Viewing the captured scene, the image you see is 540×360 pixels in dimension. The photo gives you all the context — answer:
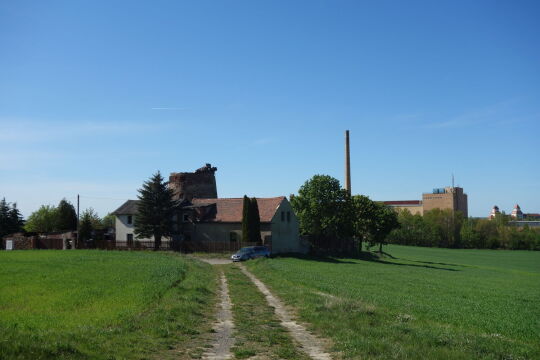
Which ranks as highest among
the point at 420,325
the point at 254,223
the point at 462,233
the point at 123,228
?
the point at 254,223

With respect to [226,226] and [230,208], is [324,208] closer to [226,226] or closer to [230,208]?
[230,208]

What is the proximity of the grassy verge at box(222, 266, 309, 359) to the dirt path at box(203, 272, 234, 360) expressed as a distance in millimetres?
189

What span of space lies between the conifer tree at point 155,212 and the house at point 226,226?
2.44m

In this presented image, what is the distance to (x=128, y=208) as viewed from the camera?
6400cm

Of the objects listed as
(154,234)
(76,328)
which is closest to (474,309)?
(76,328)

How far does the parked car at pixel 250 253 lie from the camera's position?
44188 millimetres

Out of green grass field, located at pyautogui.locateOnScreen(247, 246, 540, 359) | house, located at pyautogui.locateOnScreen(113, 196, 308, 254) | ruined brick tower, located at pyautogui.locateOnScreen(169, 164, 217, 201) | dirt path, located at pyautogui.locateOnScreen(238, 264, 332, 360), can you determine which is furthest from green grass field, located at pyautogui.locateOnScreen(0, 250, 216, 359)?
ruined brick tower, located at pyautogui.locateOnScreen(169, 164, 217, 201)

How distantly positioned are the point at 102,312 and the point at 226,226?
4060 cm

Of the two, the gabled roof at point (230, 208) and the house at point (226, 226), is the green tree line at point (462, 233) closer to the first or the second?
the house at point (226, 226)

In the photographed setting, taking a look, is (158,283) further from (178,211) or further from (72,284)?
(178,211)

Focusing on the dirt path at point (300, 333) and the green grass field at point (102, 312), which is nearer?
the green grass field at point (102, 312)

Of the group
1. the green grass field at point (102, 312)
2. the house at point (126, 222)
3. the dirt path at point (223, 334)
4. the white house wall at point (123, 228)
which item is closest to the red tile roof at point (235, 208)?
the house at point (126, 222)

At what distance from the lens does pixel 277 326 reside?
14.8m

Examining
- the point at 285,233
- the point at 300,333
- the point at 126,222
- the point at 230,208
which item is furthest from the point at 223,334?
the point at 126,222
